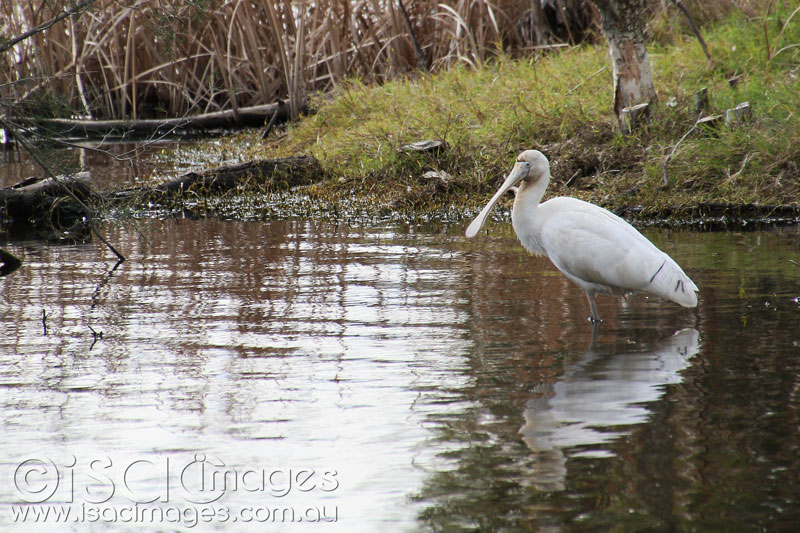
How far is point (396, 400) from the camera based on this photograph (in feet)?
13.6

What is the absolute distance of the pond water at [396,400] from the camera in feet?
10.5

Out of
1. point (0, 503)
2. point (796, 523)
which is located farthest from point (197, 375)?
point (796, 523)

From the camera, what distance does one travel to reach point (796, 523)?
9.58 ft

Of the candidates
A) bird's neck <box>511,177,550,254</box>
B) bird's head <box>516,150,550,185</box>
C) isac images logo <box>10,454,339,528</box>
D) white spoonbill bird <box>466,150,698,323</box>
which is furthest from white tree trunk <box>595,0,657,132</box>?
isac images logo <box>10,454,339,528</box>

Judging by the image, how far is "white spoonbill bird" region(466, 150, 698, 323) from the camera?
5492 mm

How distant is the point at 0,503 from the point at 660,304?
4.12 m

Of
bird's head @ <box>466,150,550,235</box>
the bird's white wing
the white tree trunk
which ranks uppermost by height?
the white tree trunk

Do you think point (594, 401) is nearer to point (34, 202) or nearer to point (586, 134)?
point (586, 134)

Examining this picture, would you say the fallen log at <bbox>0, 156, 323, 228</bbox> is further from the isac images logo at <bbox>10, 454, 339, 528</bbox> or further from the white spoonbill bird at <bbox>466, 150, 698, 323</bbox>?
the isac images logo at <bbox>10, 454, 339, 528</bbox>

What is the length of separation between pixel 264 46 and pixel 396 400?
12.5m

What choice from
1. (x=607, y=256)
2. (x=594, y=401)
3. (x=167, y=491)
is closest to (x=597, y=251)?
(x=607, y=256)

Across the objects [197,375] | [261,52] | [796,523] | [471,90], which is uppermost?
[261,52]

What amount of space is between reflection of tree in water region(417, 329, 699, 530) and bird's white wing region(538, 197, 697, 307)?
2.12 feet

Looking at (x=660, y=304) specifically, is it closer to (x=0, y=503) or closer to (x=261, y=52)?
(x=0, y=503)
